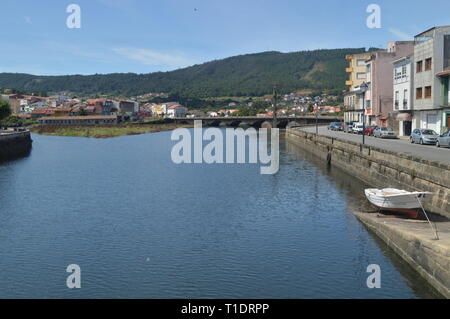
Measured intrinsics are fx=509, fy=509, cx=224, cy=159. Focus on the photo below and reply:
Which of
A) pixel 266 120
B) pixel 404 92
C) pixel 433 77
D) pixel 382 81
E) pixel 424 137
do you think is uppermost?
pixel 382 81

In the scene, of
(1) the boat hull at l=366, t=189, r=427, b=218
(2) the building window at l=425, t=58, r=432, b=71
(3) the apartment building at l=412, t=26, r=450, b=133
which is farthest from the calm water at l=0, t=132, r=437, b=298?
(2) the building window at l=425, t=58, r=432, b=71

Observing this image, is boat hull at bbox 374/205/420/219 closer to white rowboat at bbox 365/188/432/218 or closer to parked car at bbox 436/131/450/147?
white rowboat at bbox 365/188/432/218

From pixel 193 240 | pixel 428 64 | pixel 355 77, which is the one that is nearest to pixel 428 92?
pixel 428 64

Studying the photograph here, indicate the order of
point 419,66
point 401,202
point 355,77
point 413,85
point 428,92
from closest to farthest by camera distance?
1. point 401,202
2. point 428,92
3. point 419,66
4. point 413,85
5. point 355,77

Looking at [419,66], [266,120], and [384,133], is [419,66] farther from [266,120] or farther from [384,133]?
[266,120]

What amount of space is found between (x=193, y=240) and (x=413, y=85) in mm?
48921

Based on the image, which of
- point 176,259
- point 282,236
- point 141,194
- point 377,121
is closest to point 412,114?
point 377,121

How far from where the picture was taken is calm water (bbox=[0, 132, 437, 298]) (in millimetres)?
20641

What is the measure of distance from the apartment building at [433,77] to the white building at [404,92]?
374 cm

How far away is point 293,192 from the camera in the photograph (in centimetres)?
4294

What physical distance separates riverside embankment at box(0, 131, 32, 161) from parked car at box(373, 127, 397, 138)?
175ft

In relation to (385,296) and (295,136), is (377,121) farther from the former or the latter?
(385,296)

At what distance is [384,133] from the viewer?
67875 mm
